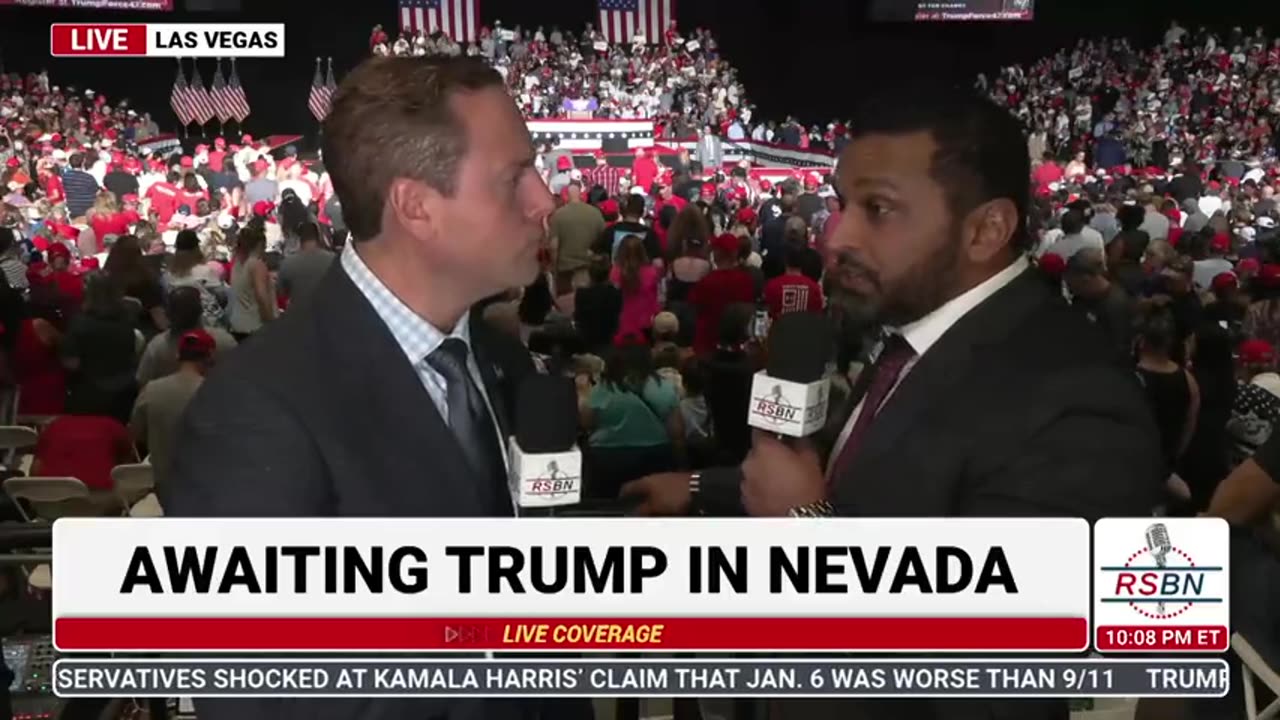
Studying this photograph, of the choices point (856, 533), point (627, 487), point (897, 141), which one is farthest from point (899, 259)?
point (627, 487)

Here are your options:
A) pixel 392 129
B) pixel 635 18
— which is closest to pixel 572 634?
pixel 392 129

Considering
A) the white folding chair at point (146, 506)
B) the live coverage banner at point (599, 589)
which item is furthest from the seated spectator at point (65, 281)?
the live coverage banner at point (599, 589)

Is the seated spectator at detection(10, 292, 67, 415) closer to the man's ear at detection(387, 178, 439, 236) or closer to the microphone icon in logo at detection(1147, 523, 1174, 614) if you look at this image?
the man's ear at detection(387, 178, 439, 236)

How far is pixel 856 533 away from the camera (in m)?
1.67

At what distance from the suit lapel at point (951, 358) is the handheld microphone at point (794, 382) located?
0.10 metres

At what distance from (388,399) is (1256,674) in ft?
4.46

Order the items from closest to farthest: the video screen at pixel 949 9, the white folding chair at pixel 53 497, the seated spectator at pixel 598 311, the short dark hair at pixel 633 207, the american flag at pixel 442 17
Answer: the white folding chair at pixel 53 497 < the seated spectator at pixel 598 311 < the short dark hair at pixel 633 207 < the video screen at pixel 949 9 < the american flag at pixel 442 17

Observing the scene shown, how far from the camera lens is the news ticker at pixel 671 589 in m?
1.64

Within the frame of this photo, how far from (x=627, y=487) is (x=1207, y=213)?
562 cm

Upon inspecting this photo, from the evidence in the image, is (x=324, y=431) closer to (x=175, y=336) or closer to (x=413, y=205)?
(x=413, y=205)

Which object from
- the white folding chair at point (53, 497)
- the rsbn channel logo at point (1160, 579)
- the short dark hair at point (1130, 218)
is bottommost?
the white folding chair at point (53, 497)

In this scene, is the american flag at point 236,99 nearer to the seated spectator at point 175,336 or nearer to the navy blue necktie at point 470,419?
the seated spectator at point 175,336

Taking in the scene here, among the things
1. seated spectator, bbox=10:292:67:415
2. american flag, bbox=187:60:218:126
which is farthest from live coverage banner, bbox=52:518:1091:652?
american flag, bbox=187:60:218:126

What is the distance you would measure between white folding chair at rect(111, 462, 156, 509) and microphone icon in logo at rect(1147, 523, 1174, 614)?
91.2 inches
